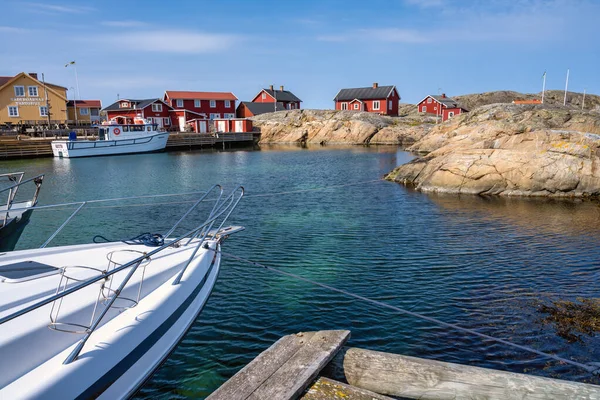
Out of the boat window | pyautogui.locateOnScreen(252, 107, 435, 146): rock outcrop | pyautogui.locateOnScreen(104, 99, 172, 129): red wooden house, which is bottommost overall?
the boat window

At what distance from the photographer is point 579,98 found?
10425cm

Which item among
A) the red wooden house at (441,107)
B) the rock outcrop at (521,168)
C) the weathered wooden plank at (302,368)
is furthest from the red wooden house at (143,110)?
the weathered wooden plank at (302,368)

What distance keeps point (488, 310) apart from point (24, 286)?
9.60 m

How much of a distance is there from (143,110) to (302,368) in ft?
257

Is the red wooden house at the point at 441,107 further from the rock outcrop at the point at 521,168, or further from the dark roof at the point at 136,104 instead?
the rock outcrop at the point at 521,168

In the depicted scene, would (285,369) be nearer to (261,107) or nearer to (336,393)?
(336,393)

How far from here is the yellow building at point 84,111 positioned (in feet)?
246

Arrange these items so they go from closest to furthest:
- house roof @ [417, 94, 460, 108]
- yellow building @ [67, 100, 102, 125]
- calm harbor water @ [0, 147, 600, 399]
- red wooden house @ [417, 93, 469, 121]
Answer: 1. calm harbor water @ [0, 147, 600, 399]
2. yellow building @ [67, 100, 102, 125]
3. red wooden house @ [417, 93, 469, 121]
4. house roof @ [417, 94, 460, 108]

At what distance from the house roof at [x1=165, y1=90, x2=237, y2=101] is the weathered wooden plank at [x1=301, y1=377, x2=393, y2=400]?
83005mm

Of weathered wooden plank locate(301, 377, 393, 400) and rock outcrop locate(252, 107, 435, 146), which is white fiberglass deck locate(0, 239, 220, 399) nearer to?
weathered wooden plank locate(301, 377, 393, 400)

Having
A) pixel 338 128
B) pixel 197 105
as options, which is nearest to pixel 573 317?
pixel 338 128

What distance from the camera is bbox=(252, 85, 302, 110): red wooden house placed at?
314ft

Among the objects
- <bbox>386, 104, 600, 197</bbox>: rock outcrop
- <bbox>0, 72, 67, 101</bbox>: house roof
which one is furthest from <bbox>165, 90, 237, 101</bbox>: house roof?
<bbox>386, 104, 600, 197</bbox>: rock outcrop

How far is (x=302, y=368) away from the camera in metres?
4.87
